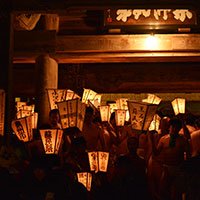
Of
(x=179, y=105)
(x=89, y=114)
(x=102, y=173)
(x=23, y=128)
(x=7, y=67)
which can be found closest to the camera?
(x=7, y=67)

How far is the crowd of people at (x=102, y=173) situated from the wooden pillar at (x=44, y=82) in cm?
121

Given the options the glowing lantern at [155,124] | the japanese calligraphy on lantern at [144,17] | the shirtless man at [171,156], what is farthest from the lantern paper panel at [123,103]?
the shirtless man at [171,156]

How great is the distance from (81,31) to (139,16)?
1.98 metres

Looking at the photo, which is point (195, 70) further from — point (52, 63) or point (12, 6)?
point (12, 6)

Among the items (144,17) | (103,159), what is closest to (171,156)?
(103,159)

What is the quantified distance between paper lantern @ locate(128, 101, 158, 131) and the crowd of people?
21cm

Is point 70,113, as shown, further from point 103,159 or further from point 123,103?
point 123,103

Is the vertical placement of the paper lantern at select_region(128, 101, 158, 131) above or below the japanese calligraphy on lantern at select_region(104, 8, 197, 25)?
below

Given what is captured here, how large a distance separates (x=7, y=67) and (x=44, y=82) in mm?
2709

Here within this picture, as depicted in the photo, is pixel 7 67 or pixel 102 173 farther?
pixel 102 173

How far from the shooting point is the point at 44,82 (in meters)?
7.97

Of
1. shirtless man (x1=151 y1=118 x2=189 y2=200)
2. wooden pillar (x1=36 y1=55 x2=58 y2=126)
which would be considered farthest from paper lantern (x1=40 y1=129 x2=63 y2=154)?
wooden pillar (x1=36 y1=55 x2=58 y2=126)

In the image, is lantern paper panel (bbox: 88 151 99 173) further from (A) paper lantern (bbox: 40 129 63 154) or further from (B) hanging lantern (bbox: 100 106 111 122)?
(B) hanging lantern (bbox: 100 106 111 122)

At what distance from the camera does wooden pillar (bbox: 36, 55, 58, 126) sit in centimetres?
788
